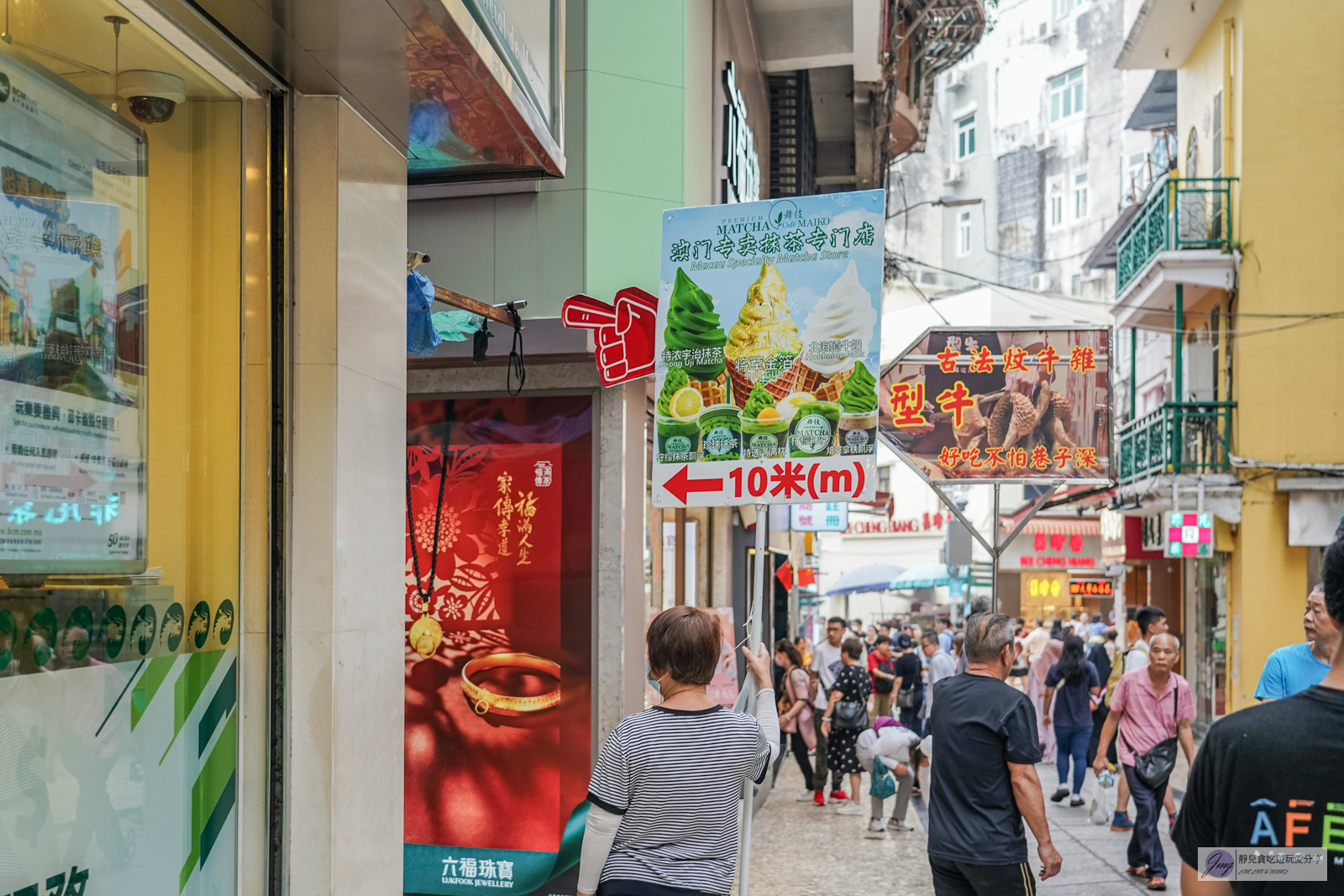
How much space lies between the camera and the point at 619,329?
825 centimetres

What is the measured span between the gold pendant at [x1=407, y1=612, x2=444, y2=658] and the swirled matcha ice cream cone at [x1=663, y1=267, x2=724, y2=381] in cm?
366

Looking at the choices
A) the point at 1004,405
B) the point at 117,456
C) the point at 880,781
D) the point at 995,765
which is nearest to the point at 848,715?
the point at 880,781

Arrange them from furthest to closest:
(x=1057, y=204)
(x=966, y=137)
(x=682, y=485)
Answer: (x=966, y=137), (x=1057, y=204), (x=682, y=485)

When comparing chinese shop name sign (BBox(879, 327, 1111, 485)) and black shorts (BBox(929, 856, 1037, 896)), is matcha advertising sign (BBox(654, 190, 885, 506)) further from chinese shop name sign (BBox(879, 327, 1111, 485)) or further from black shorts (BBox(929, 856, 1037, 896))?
chinese shop name sign (BBox(879, 327, 1111, 485))

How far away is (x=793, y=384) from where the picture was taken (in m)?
5.56

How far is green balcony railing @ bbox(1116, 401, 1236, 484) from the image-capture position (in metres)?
19.8

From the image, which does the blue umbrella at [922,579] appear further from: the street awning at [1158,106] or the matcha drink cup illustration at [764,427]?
the matcha drink cup illustration at [764,427]

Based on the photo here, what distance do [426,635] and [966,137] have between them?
5353cm

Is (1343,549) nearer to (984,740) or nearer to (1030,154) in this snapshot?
(984,740)

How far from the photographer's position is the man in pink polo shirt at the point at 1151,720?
9.14 meters

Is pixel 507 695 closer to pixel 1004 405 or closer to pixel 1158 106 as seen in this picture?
pixel 1004 405

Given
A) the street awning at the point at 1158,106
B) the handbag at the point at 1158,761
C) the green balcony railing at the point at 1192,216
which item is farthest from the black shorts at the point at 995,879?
the street awning at the point at 1158,106

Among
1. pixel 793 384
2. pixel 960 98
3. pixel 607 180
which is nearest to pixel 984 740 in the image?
pixel 793 384

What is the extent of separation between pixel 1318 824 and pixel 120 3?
3.50 metres
